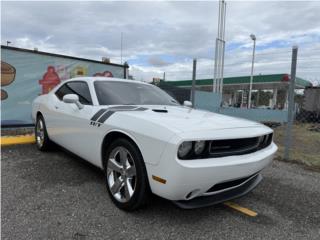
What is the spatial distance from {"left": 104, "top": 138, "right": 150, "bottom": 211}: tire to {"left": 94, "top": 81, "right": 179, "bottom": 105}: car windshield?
83cm

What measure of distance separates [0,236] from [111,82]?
245cm

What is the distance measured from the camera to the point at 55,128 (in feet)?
15.3

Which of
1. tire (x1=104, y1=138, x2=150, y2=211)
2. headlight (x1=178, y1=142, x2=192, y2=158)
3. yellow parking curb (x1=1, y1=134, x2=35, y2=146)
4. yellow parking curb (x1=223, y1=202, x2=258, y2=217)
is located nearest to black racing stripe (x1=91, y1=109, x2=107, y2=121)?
tire (x1=104, y1=138, x2=150, y2=211)

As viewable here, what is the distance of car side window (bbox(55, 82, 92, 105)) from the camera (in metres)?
3.95

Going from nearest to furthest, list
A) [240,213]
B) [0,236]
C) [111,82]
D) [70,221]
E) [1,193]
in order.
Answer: [0,236]
[70,221]
[240,213]
[1,193]
[111,82]

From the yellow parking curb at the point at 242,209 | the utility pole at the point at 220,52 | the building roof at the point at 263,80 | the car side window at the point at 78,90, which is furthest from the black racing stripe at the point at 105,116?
the building roof at the point at 263,80

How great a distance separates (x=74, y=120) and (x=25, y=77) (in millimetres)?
4713

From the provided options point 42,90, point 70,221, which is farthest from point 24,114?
point 70,221

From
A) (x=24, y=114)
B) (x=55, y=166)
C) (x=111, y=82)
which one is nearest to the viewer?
(x=111, y=82)

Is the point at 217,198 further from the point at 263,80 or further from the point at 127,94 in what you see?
the point at 263,80

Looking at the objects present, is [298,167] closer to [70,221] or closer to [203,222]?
[203,222]

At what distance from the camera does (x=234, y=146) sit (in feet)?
9.27

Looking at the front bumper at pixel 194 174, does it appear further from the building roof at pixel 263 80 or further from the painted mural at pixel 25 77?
the building roof at pixel 263 80

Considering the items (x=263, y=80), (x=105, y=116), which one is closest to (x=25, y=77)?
(x=105, y=116)
